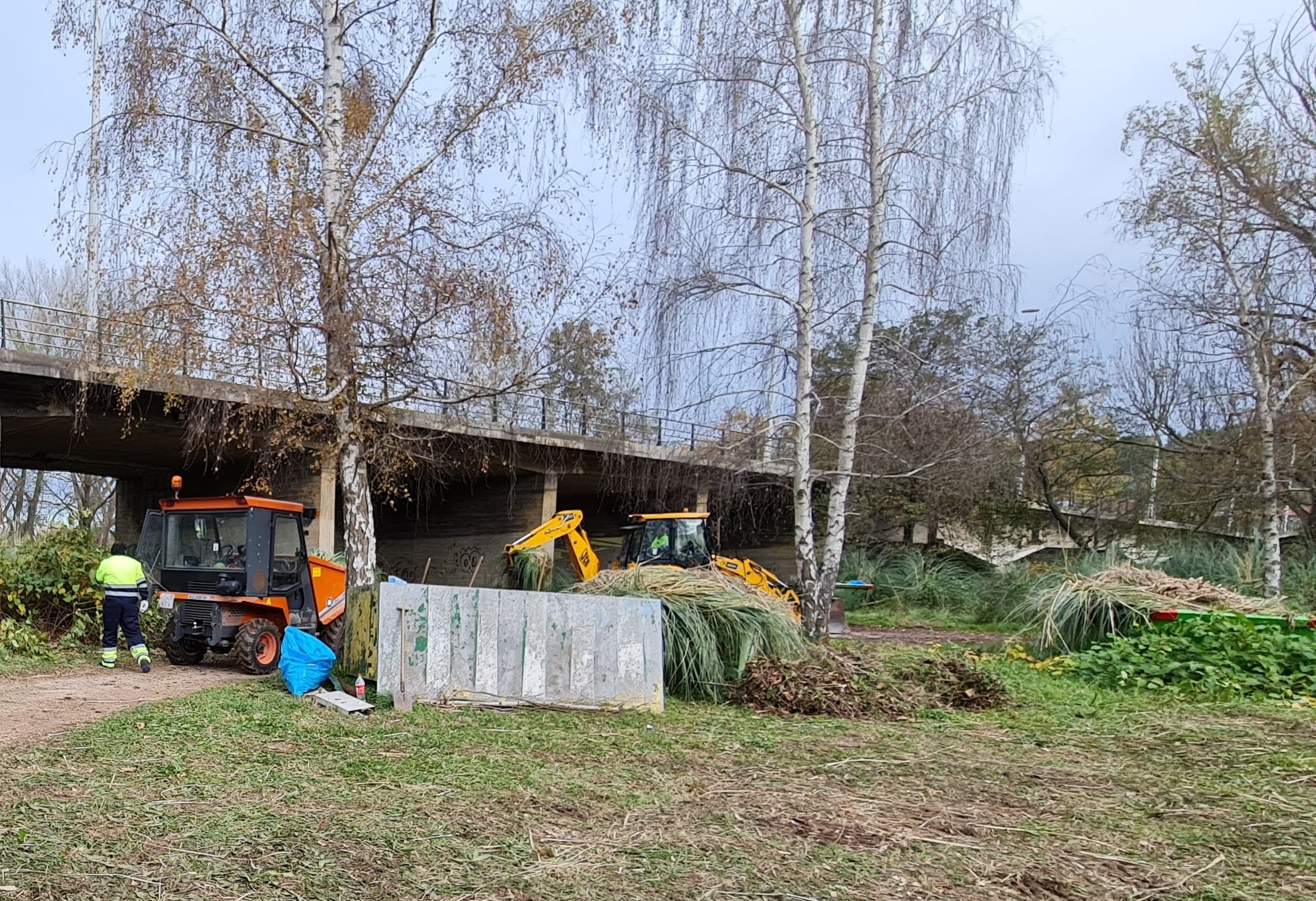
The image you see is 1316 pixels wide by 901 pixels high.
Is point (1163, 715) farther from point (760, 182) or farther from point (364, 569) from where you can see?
point (364, 569)

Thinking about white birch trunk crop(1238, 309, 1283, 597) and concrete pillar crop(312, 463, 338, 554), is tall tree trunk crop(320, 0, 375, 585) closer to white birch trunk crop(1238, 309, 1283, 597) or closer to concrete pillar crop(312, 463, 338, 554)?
concrete pillar crop(312, 463, 338, 554)

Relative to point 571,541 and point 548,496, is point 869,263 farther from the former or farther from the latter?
point 548,496

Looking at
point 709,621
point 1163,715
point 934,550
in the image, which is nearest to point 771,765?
point 709,621

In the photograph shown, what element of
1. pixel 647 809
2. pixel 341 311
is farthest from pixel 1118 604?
pixel 341 311

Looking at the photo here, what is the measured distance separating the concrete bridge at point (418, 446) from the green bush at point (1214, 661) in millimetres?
4629

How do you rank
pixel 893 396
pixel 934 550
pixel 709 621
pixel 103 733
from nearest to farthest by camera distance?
1. pixel 103 733
2. pixel 709 621
3. pixel 893 396
4. pixel 934 550

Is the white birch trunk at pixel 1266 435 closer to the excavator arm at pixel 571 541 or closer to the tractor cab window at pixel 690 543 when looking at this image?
the tractor cab window at pixel 690 543

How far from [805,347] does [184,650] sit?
26.6 feet

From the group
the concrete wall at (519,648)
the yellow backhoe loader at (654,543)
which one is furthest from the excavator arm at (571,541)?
the concrete wall at (519,648)

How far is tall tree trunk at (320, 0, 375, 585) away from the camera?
1079 centimetres

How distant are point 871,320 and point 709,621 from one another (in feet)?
14.5

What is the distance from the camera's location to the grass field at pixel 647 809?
4.18 meters

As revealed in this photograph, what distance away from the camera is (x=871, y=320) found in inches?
482

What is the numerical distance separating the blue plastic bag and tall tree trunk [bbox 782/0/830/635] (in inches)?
216
